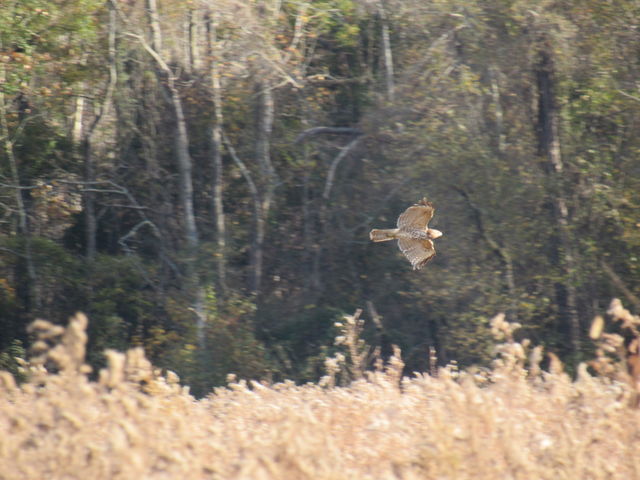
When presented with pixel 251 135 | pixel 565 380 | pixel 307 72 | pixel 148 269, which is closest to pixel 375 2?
pixel 307 72

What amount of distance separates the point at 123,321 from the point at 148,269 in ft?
2.71

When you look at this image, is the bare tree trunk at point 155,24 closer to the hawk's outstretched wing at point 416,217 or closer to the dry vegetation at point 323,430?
the hawk's outstretched wing at point 416,217

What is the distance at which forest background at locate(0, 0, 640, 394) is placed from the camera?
11.9 metres

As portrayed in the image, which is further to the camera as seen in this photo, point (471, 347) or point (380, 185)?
point (380, 185)

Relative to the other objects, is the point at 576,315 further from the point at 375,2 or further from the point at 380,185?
the point at 375,2

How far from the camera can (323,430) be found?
435cm

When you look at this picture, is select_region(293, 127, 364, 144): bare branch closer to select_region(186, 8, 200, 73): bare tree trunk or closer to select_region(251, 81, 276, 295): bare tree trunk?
select_region(251, 81, 276, 295): bare tree trunk

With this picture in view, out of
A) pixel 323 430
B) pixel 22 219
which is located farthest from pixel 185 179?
pixel 323 430

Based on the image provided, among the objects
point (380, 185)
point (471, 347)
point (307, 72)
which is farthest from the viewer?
point (307, 72)

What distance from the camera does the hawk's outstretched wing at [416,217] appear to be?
25.7 ft

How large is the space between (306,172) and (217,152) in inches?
53.0

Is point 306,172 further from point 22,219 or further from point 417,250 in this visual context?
point 417,250

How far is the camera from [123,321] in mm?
13227

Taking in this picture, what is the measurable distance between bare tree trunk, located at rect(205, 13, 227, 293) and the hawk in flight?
488cm
